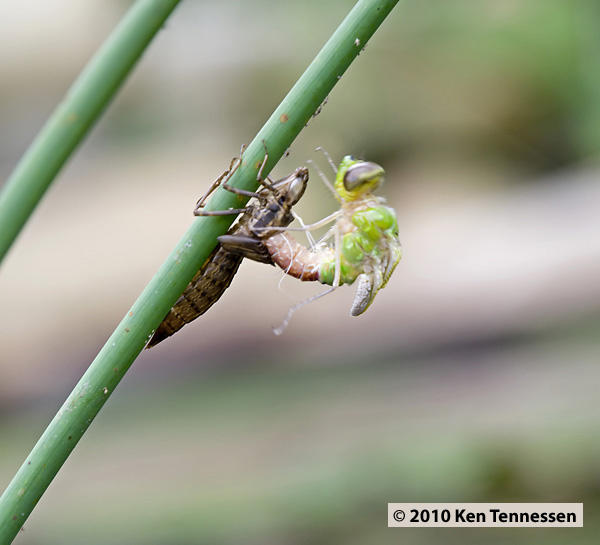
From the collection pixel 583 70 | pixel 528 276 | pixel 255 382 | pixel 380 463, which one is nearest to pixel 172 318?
pixel 380 463

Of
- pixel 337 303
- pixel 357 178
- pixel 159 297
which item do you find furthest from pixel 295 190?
pixel 337 303

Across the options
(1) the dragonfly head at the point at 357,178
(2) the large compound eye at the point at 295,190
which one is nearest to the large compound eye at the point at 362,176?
(1) the dragonfly head at the point at 357,178

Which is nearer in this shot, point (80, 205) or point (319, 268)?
point (319, 268)

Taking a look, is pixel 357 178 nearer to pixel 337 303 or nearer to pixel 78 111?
pixel 78 111

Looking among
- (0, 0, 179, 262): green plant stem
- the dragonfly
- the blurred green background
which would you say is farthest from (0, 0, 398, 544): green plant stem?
the blurred green background

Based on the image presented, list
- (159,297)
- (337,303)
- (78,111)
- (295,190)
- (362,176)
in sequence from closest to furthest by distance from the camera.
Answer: (78,111), (159,297), (362,176), (295,190), (337,303)

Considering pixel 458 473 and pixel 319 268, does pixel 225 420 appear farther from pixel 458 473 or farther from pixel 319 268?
pixel 319 268
